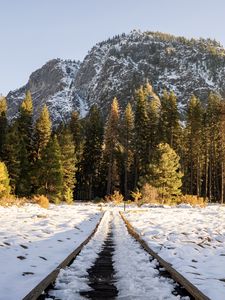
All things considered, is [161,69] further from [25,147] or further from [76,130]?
[25,147]

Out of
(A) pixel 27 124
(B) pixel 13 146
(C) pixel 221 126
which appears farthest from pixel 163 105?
(B) pixel 13 146

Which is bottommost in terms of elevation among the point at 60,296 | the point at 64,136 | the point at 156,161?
the point at 60,296

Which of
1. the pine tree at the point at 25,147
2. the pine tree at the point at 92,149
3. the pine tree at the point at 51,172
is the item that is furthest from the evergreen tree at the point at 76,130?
the pine tree at the point at 51,172

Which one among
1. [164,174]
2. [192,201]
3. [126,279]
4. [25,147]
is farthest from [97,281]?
[25,147]

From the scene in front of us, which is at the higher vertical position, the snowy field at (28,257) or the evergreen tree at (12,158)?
the evergreen tree at (12,158)

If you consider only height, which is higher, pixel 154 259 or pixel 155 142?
pixel 155 142

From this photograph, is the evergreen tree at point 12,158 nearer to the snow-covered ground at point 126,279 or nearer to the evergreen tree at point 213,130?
the evergreen tree at point 213,130

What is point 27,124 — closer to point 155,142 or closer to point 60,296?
point 155,142

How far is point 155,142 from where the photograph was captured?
2586 inches

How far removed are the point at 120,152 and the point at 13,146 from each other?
1260 inches

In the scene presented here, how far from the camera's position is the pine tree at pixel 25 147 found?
49.3 meters

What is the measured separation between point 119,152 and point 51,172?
3004 centimetres

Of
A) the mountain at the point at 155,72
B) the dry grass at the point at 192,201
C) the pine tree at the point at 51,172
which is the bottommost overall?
the dry grass at the point at 192,201

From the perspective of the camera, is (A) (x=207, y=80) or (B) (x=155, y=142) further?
(A) (x=207, y=80)
